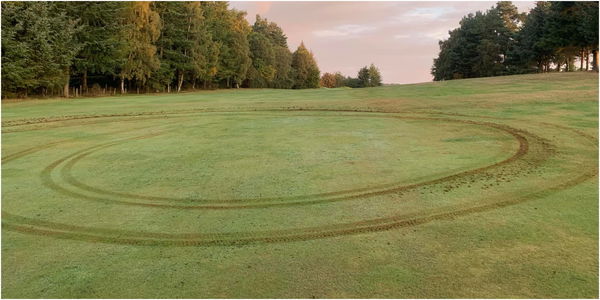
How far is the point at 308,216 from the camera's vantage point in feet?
19.3

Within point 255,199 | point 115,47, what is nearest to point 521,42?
point 115,47

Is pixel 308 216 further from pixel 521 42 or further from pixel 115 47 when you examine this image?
pixel 521 42

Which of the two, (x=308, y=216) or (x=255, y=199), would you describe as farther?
(x=255, y=199)

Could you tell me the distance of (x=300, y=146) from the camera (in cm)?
1099

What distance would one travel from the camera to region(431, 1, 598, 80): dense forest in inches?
1874

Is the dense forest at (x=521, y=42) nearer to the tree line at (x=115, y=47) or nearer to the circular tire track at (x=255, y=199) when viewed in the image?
the tree line at (x=115, y=47)

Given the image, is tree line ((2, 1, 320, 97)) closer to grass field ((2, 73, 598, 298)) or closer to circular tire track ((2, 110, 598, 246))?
grass field ((2, 73, 598, 298))

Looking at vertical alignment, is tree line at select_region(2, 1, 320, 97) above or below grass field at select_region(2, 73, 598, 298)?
above

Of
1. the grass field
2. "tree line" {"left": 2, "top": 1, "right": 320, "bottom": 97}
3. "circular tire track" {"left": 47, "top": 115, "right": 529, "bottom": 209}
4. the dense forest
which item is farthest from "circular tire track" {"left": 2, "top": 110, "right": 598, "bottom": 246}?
the dense forest

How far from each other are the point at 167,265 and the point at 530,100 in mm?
20357

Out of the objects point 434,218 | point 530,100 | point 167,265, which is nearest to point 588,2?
point 530,100

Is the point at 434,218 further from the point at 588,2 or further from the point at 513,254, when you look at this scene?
the point at 588,2

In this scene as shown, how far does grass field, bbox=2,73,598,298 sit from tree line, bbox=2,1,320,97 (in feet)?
91.8

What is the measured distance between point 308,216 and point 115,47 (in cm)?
4371
